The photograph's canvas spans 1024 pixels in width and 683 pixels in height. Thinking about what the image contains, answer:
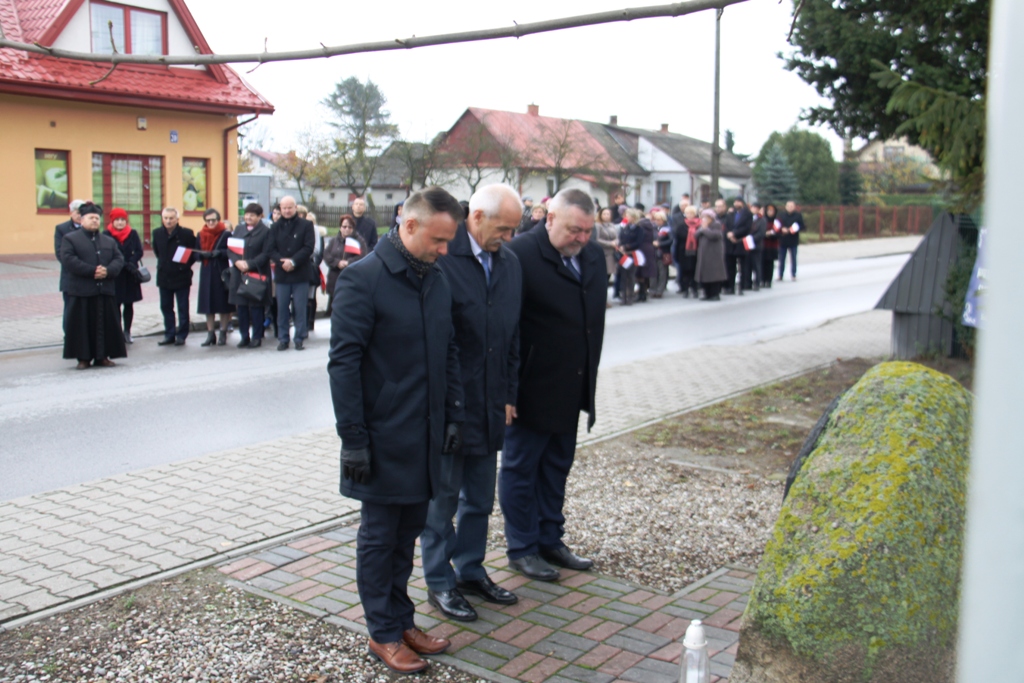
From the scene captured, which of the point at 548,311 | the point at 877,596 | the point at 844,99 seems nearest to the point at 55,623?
the point at 548,311

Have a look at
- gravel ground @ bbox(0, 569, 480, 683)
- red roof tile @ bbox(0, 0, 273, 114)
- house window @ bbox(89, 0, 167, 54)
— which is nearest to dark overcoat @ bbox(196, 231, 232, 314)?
house window @ bbox(89, 0, 167, 54)

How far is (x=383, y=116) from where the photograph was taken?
51062 mm

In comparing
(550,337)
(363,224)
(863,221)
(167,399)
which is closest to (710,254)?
(363,224)

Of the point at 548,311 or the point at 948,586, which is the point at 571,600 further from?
the point at 948,586

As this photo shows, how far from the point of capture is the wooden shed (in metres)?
11.7

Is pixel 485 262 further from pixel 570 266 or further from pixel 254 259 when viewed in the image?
pixel 254 259

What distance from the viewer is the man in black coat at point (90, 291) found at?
11.5m

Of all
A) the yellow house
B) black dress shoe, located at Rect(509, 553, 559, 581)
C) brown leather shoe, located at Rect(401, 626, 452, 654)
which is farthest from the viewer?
the yellow house

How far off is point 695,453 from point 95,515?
4.48 m

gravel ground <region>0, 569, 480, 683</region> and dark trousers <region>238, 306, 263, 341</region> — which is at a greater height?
dark trousers <region>238, 306, 263, 341</region>

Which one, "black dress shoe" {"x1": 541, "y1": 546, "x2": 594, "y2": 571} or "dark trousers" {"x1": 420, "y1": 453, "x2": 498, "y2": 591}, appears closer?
"dark trousers" {"x1": 420, "y1": 453, "x2": 498, "y2": 591}

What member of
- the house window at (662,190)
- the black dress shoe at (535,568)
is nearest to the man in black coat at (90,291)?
the black dress shoe at (535,568)

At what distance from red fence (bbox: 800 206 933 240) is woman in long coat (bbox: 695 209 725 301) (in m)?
29.8

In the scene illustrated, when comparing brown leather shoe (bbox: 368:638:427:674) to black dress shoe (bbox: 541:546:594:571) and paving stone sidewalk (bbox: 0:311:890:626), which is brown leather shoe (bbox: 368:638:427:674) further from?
paving stone sidewalk (bbox: 0:311:890:626)
